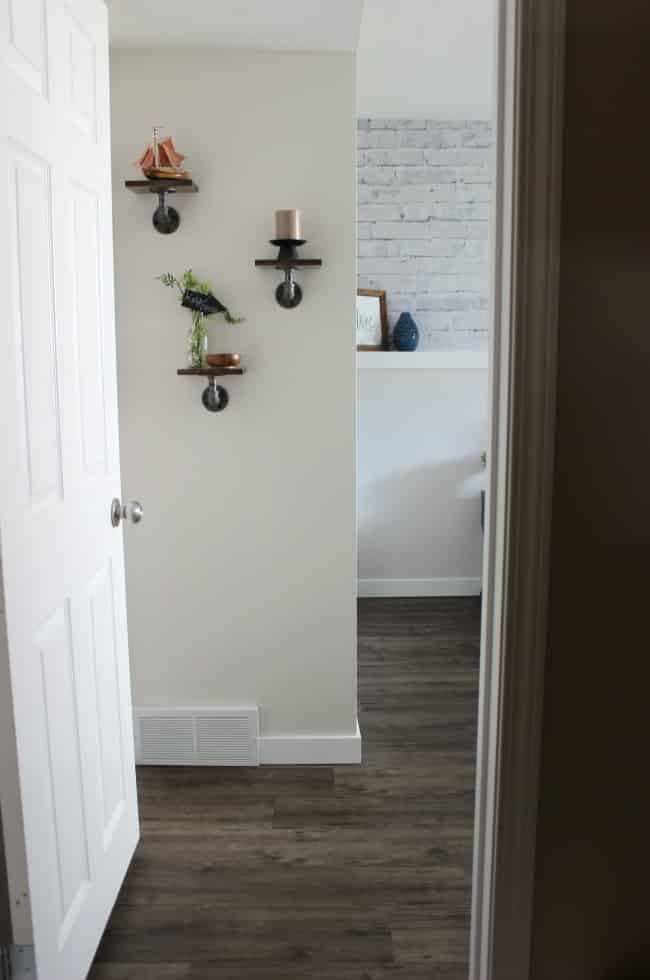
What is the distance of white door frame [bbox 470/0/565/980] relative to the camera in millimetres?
1132

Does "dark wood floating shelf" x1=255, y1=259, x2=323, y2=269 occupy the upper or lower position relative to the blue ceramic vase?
upper

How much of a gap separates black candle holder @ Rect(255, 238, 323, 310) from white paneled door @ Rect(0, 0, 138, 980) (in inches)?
24.3

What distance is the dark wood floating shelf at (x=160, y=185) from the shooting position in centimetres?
245

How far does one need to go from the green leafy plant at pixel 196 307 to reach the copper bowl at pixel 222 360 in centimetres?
5

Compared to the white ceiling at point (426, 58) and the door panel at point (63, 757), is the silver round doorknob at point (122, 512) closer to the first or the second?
the door panel at point (63, 757)

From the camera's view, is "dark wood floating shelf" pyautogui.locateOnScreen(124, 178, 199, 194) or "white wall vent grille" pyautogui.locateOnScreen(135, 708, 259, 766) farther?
"white wall vent grille" pyautogui.locateOnScreen(135, 708, 259, 766)

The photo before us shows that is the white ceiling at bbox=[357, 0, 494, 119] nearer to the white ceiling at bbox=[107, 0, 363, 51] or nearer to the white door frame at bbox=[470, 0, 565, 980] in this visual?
the white ceiling at bbox=[107, 0, 363, 51]

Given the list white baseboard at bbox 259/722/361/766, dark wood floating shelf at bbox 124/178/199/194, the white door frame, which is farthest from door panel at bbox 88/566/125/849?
dark wood floating shelf at bbox 124/178/199/194

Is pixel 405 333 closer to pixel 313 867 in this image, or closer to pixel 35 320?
pixel 313 867

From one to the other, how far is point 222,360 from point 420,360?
7.03 feet

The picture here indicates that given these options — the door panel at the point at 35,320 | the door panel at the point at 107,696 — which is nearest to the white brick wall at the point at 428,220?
the door panel at the point at 107,696

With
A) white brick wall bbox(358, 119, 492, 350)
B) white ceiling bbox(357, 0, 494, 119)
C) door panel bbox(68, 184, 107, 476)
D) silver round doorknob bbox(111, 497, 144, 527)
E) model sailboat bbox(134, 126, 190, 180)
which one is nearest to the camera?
door panel bbox(68, 184, 107, 476)

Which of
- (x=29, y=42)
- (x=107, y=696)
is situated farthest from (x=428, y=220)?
(x=107, y=696)

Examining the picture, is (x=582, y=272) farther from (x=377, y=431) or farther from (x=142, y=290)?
(x=377, y=431)
